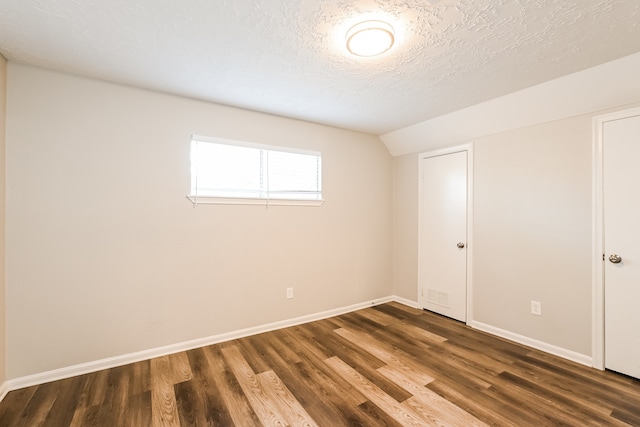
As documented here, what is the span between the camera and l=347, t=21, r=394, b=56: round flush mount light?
1674 mm

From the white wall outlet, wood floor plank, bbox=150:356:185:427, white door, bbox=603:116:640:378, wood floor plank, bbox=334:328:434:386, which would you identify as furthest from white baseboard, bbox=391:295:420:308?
wood floor plank, bbox=150:356:185:427

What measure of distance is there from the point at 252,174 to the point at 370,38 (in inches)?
73.9

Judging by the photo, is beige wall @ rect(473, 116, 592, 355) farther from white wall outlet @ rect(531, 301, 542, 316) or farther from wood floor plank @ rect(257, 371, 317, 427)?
wood floor plank @ rect(257, 371, 317, 427)

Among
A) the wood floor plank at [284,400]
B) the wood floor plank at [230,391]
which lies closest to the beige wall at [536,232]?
the wood floor plank at [284,400]

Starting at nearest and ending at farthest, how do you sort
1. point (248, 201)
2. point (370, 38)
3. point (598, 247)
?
point (370, 38) → point (598, 247) → point (248, 201)

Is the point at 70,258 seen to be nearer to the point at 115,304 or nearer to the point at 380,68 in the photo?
the point at 115,304

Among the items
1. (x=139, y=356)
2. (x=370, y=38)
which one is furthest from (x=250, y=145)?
(x=139, y=356)

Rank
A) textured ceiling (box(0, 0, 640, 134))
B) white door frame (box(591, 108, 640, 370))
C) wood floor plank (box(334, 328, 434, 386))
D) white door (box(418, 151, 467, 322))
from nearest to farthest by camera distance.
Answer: textured ceiling (box(0, 0, 640, 134)), wood floor plank (box(334, 328, 434, 386)), white door frame (box(591, 108, 640, 370)), white door (box(418, 151, 467, 322))

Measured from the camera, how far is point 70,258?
2262 millimetres

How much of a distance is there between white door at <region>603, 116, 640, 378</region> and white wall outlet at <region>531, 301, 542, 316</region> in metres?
0.46

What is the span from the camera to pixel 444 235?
361 centimetres

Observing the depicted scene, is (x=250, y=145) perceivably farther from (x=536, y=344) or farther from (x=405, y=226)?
(x=536, y=344)

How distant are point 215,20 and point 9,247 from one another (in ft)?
7.34

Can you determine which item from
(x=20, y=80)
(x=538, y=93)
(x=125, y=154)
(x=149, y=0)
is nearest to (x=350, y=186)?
(x=538, y=93)
